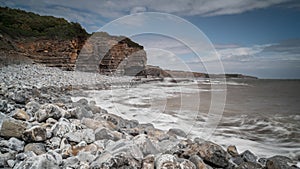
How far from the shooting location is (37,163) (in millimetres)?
1831

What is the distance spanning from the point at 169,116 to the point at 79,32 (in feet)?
72.5

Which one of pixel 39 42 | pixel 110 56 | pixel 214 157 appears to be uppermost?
pixel 39 42

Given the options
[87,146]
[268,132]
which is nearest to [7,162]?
[87,146]

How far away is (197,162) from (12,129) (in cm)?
222

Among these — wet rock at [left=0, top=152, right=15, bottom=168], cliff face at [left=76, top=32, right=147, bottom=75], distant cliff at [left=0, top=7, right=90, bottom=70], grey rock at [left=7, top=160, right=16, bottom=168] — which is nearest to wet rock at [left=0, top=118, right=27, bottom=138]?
wet rock at [left=0, top=152, right=15, bottom=168]

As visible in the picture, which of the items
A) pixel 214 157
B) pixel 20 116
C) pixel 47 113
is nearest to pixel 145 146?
pixel 214 157

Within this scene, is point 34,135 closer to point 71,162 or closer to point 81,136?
point 81,136

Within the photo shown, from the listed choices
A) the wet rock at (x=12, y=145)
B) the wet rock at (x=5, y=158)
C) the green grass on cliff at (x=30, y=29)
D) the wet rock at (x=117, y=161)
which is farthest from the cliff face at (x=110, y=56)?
the wet rock at (x=117, y=161)

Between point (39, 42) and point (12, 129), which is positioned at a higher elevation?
point (39, 42)

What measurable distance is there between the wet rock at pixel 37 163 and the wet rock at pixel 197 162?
1398 mm

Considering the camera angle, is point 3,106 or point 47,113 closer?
point 47,113

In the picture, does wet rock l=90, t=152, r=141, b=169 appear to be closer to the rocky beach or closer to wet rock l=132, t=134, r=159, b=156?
the rocky beach

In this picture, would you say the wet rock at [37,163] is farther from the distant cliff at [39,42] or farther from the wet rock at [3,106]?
the distant cliff at [39,42]

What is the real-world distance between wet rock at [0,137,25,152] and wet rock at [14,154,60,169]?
0.48m
